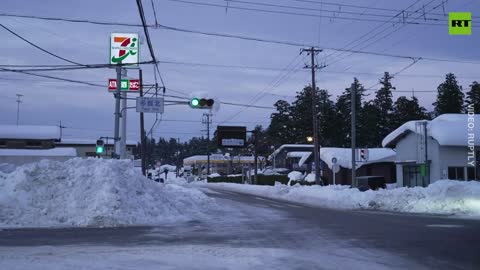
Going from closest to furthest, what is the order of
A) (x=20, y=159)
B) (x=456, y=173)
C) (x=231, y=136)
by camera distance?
(x=456, y=173) < (x=20, y=159) < (x=231, y=136)

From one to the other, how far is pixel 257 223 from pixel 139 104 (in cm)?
1153

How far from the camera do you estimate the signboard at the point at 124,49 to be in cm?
2794

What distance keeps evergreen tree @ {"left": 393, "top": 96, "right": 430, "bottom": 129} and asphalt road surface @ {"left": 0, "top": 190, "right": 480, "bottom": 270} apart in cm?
7662

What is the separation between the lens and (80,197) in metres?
18.4

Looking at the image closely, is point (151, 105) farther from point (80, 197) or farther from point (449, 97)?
point (449, 97)

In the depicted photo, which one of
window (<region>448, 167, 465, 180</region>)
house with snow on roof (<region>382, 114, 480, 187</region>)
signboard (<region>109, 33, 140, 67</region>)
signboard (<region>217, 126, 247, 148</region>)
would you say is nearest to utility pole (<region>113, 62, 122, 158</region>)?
signboard (<region>109, 33, 140, 67</region>)

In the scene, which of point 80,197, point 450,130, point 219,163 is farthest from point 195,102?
point 219,163

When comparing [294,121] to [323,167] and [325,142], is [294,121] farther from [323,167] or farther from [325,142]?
[323,167]

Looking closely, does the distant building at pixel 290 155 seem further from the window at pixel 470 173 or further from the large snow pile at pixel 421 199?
the large snow pile at pixel 421 199

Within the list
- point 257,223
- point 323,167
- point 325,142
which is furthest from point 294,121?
point 257,223

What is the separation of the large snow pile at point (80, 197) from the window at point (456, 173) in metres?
27.8

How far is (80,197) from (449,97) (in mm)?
79168

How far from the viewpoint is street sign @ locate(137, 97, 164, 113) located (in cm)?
2688

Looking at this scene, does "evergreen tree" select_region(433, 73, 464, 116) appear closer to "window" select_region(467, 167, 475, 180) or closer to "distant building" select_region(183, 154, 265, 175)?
"window" select_region(467, 167, 475, 180)
